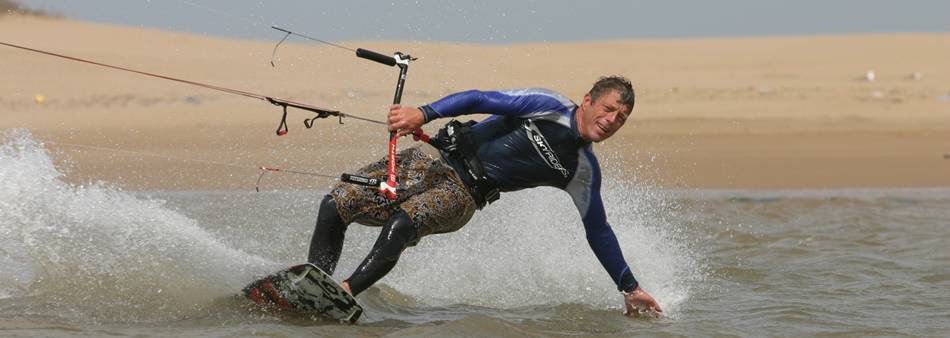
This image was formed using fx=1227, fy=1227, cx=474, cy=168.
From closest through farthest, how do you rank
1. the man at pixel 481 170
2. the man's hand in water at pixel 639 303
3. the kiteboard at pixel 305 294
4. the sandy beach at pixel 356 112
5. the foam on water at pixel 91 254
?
1. the kiteboard at pixel 305 294
2. the man at pixel 481 170
3. the foam on water at pixel 91 254
4. the man's hand in water at pixel 639 303
5. the sandy beach at pixel 356 112

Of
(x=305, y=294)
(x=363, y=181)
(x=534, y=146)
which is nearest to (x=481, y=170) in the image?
(x=534, y=146)

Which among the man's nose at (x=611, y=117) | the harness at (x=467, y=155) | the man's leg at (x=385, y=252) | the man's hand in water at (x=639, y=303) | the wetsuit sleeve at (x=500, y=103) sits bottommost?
the man's hand in water at (x=639, y=303)

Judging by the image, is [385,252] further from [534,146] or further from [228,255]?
[228,255]

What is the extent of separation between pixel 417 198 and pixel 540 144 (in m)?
0.70

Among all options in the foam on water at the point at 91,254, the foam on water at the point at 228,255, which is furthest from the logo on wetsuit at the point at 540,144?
the foam on water at the point at 91,254

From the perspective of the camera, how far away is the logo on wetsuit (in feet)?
21.1

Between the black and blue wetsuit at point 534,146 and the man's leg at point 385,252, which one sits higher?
the black and blue wetsuit at point 534,146

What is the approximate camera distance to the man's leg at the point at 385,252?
20.5 ft

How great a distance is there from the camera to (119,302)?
6727 millimetres

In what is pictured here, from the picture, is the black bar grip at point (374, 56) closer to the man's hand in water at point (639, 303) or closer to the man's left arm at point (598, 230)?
the man's left arm at point (598, 230)

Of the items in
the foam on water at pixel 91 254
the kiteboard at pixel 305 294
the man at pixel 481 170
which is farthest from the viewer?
the foam on water at pixel 91 254

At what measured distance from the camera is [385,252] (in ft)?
20.5

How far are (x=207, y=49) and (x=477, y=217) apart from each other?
9886mm

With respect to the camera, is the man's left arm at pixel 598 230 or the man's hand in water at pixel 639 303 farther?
the man's hand in water at pixel 639 303
